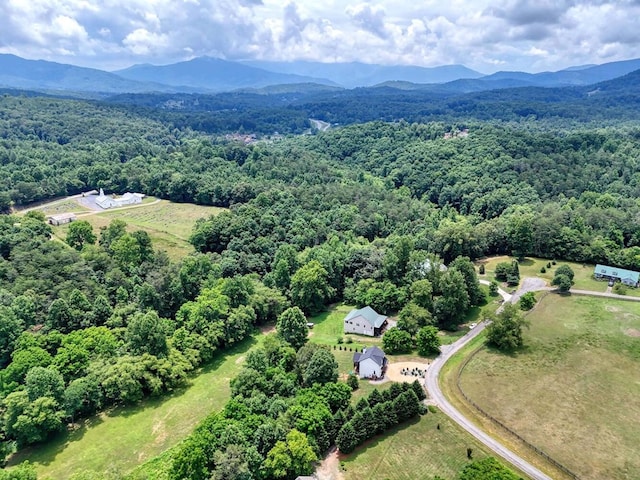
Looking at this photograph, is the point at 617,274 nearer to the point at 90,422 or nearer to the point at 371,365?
the point at 371,365

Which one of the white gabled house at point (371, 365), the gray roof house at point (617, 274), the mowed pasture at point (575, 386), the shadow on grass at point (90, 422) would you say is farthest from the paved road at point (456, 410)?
the shadow on grass at point (90, 422)

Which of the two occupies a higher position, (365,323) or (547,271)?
(547,271)

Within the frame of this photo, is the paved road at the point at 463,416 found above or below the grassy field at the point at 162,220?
above

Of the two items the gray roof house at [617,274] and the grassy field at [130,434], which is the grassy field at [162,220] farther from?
the gray roof house at [617,274]

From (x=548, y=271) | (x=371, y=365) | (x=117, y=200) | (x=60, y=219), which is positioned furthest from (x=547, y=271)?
(x=117, y=200)

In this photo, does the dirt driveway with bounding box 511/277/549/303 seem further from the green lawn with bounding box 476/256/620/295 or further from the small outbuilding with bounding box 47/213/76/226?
the small outbuilding with bounding box 47/213/76/226

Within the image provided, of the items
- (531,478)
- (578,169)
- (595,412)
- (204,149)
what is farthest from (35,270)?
(578,169)

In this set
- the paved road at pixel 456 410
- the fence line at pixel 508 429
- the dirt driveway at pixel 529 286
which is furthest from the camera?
the dirt driveway at pixel 529 286
